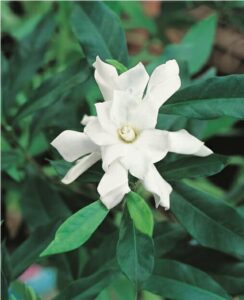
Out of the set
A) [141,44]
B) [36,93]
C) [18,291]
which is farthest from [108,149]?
[141,44]

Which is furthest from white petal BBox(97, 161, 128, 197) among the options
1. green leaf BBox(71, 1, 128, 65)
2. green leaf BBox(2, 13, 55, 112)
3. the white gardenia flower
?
green leaf BBox(2, 13, 55, 112)

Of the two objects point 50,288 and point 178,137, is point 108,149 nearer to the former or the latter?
point 178,137

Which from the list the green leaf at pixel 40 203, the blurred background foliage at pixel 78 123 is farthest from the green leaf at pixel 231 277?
the green leaf at pixel 40 203

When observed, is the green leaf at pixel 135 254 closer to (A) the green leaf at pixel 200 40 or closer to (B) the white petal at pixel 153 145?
(B) the white petal at pixel 153 145

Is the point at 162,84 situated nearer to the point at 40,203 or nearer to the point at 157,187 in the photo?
the point at 157,187

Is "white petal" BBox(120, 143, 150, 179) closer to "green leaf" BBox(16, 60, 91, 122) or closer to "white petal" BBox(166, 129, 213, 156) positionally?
"white petal" BBox(166, 129, 213, 156)

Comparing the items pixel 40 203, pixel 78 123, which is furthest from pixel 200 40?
pixel 40 203

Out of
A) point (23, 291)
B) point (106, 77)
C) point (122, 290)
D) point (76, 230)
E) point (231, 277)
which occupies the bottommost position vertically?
point (122, 290)
